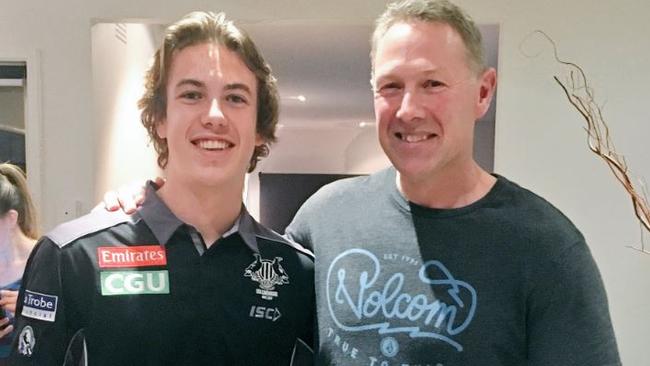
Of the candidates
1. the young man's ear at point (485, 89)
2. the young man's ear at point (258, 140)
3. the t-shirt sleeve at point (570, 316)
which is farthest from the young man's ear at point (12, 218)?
the t-shirt sleeve at point (570, 316)

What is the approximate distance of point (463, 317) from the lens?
112cm

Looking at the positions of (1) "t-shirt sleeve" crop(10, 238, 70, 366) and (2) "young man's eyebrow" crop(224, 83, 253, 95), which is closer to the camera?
(1) "t-shirt sleeve" crop(10, 238, 70, 366)

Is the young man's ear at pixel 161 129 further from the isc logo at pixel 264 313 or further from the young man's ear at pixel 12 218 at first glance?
the young man's ear at pixel 12 218

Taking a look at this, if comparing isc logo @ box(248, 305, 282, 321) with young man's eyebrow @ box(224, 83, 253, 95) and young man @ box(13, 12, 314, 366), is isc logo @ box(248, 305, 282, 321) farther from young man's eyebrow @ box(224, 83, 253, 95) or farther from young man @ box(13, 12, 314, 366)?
young man's eyebrow @ box(224, 83, 253, 95)

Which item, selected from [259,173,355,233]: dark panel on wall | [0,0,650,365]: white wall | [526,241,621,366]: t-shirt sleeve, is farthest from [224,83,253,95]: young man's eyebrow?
[259,173,355,233]: dark panel on wall

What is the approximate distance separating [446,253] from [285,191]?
12.7 feet

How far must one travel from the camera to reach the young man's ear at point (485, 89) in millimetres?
1207

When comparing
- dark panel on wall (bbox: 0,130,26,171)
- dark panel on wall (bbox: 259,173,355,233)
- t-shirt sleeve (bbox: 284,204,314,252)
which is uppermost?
dark panel on wall (bbox: 0,130,26,171)

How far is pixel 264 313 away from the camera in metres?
1.24

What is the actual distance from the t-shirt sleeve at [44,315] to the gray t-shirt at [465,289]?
54cm

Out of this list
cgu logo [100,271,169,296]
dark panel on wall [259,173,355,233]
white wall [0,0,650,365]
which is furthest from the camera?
dark panel on wall [259,173,355,233]

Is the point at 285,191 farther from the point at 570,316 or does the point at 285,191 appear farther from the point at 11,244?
the point at 570,316

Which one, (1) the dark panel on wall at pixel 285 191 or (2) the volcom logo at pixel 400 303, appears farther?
(1) the dark panel on wall at pixel 285 191

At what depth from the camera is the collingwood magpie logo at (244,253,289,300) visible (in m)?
1.25
